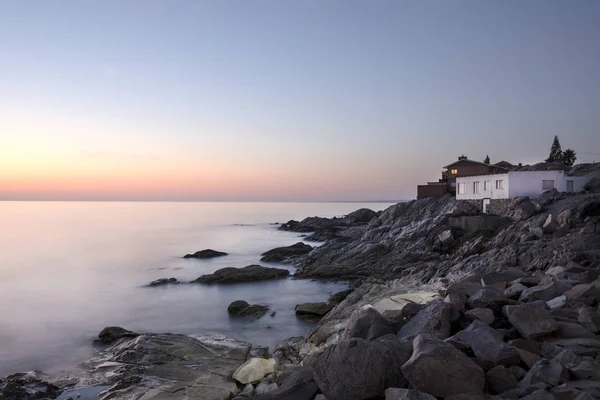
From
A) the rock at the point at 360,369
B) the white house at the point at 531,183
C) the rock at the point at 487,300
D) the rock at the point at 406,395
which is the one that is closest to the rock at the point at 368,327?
the rock at the point at 360,369

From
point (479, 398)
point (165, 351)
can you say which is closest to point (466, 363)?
point (479, 398)

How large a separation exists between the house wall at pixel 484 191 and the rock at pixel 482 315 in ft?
114

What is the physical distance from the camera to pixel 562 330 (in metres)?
10.1

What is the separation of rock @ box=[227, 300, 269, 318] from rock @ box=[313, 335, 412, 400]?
18570 millimetres

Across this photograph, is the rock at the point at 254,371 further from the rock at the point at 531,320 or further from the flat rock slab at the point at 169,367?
the rock at the point at 531,320

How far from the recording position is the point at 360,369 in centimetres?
868

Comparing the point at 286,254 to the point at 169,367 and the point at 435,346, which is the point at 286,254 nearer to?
the point at 169,367

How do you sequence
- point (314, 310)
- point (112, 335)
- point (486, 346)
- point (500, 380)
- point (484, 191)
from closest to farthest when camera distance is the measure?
point (500, 380) → point (486, 346) → point (112, 335) → point (314, 310) → point (484, 191)

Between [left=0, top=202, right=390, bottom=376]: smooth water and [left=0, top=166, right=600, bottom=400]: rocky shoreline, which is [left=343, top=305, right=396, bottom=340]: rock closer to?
[left=0, top=166, right=600, bottom=400]: rocky shoreline

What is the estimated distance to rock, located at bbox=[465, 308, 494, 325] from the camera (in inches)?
Result: 425

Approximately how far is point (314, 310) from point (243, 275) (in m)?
13.7

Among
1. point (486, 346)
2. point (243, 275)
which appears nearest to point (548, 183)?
point (243, 275)

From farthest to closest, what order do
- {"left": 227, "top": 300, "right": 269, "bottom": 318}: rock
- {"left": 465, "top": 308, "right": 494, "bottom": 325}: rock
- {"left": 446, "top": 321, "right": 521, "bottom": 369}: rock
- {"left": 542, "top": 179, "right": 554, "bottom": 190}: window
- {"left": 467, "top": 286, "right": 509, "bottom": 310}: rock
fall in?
{"left": 542, "top": 179, "right": 554, "bottom": 190}: window, {"left": 227, "top": 300, "right": 269, "bottom": 318}: rock, {"left": 467, "top": 286, "right": 509, "bottom": 310}: rock, {"left": 465, "top": 308, "right": 494, "bottom": 325}: rock, {"left": 446, "top": 321, "right": 521, "bottom": 369}: rock

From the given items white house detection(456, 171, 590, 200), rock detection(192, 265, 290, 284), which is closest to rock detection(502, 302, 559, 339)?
rock detection(192, 265, 290, 284)
